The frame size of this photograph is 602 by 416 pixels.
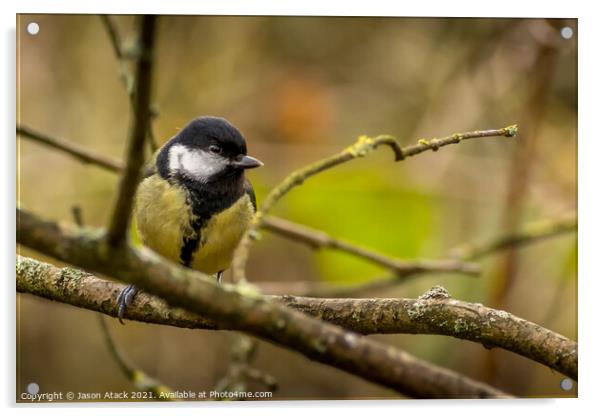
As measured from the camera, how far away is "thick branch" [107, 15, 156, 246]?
859mm

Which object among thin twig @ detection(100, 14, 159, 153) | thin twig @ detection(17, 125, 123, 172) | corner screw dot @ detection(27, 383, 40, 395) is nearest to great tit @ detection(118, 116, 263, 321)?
thin twig @ detection(100, 14, 159, 153)

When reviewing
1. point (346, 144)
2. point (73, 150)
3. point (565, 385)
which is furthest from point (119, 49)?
point (565, 385)

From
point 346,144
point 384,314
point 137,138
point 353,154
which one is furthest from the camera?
point 346,144

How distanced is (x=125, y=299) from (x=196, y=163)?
0.36 metres

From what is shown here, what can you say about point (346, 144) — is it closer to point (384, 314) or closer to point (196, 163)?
point (196, 163)

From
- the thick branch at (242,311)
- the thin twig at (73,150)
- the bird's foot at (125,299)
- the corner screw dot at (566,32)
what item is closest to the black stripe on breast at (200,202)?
the bird's foot at (125,299)

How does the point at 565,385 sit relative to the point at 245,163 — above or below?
below

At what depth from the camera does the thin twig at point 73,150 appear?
178cm

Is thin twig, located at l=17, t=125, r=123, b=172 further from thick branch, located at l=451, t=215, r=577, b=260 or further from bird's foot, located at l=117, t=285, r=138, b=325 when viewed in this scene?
thick branch, located at l=451, t=215, r=577, b=260

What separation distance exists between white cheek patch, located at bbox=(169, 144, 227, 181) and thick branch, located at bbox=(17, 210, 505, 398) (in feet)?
2.43

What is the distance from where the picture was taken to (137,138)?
89 cm

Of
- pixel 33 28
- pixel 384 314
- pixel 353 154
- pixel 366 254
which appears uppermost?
pixel 33 28

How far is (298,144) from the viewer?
2.51 metres

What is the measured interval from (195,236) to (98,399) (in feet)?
1.51
